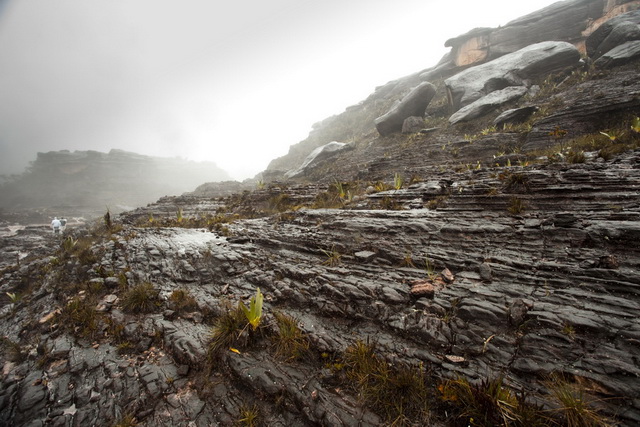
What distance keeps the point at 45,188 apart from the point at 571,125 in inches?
3910

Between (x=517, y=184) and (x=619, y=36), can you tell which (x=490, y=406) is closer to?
(x=517, y=184)

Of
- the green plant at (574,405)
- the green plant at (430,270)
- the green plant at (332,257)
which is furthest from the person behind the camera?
the green plant at (332,257)

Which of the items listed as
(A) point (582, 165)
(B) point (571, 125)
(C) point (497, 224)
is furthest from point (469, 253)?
(B) point (571, 125)

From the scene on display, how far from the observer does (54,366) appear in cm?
482

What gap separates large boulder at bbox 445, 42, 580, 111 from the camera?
60.2ft

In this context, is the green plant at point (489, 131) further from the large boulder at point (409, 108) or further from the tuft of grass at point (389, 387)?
the tuft of grass at point (389, 387)

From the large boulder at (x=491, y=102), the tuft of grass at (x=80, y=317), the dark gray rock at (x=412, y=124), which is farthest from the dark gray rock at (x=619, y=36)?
the tuft of grass at (x=80, y=317)

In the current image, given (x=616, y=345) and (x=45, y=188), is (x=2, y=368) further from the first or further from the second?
(x=45, y=188)

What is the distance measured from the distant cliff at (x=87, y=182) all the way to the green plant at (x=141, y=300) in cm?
5902

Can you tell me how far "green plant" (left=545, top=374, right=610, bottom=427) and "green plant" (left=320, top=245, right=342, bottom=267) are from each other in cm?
395

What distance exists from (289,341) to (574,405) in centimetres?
359

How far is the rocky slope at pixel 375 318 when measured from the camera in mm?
2861

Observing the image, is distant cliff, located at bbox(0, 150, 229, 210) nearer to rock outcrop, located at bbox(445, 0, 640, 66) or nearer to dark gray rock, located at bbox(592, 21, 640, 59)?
rock outcrop, located at bbox(445, 0, 640, 66)

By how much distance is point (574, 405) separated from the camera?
225cm
